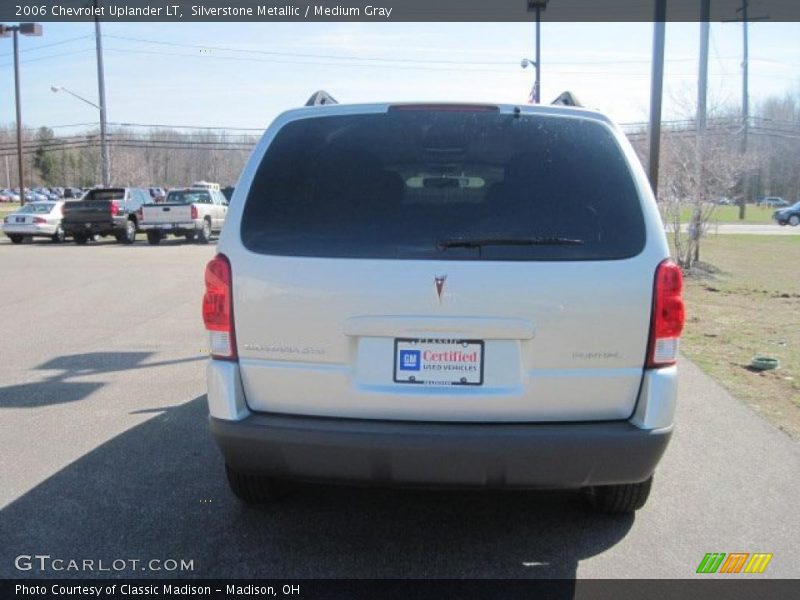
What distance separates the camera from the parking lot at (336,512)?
3354 mm

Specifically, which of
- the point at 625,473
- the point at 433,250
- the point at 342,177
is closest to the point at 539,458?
the point at 625,473

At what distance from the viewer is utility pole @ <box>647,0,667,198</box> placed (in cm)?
1128

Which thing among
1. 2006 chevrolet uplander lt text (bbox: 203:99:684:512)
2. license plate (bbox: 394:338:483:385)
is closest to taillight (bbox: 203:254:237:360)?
2006 chevrolet uplander lt text (bbox: 203:99:684:512)

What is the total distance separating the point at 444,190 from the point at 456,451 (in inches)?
48.3

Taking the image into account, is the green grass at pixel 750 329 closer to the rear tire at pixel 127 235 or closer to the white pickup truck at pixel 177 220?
the white pickup truck at pixel 177 220

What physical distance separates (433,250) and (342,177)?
1.91 feet

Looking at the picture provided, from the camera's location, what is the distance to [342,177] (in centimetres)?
A: 328

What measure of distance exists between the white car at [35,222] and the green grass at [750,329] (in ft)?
72.7

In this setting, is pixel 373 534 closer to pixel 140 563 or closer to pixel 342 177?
pixel 140 563

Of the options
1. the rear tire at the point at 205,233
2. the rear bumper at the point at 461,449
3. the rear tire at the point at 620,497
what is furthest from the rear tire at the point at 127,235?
the rear tire at the point at 620,497

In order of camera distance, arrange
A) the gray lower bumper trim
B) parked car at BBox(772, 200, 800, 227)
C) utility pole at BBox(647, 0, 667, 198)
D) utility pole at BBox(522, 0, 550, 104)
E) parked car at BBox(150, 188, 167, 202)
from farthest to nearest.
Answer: parked car at BBox(772, 200, 800, 227)
parked car at BBox(150, 188, 167, 202)
utility pole at BBox(522, 0, 550, 104)
utility pole at BBox(647, 0, 667, 198)
the gray lower bumper trim

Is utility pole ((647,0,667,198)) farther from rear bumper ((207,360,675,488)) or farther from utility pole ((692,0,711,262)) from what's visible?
rear bumper ((207,360,675,488))

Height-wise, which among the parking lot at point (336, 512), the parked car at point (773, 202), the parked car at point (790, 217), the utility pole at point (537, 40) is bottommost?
the parking lot at point (336, 512)
